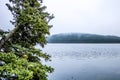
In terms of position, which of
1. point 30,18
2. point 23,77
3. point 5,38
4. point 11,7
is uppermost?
point 11,7

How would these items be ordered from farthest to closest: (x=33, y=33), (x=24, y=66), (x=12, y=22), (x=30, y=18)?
(x=12, y=22) < (x=33, y=33) < (x=30, y=18) < (x=24, y=66)

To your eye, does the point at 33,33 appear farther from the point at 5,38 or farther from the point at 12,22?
the point at 12,22

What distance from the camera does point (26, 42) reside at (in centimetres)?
1435

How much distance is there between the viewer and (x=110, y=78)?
178 ft

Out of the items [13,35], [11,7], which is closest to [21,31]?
[13,35]

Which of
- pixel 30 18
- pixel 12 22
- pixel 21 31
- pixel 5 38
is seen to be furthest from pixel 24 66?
A: pixel 12 22

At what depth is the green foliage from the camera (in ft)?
28.9

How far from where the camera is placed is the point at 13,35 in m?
14.0

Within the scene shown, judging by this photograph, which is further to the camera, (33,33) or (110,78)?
(110,78)

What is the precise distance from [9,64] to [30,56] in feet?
15.8

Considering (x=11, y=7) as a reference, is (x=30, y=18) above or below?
below

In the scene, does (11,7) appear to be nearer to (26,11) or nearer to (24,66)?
(26,11)

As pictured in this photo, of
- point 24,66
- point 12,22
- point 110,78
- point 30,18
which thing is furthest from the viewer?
point 110,78

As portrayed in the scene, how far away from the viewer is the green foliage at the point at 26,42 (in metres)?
8.80
